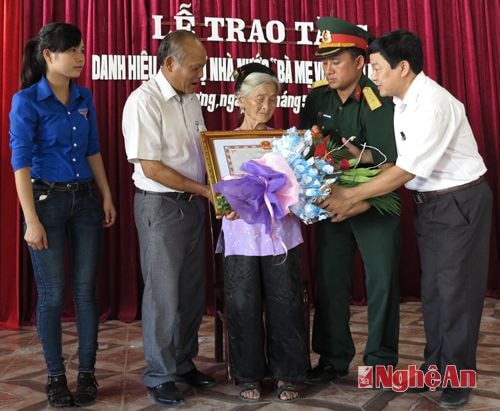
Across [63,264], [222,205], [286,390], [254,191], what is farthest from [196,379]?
[254,191]

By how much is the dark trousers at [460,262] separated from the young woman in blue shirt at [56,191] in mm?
1379

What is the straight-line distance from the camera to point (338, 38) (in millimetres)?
2584

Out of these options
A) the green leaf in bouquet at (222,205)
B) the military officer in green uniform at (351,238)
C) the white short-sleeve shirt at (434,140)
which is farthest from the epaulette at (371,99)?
the green leaf in bouquet at (222,205)

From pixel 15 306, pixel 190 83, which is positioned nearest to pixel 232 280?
pixel 190 83

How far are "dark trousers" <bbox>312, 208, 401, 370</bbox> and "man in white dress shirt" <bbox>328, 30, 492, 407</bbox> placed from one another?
23cm

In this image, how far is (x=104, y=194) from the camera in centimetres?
261

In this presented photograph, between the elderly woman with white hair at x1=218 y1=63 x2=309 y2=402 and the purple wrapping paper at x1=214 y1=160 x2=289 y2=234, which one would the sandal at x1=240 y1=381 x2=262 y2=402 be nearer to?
the elderly woman with white hair at x1=218 y1=63 x2=309 y2=402

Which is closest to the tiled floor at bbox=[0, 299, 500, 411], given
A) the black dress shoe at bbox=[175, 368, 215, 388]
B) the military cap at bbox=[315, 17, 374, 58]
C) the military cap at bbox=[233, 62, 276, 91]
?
the black dress shoe at bbox=[175, 368, 215, 388]

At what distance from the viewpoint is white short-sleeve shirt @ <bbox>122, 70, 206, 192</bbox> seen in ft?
7.63

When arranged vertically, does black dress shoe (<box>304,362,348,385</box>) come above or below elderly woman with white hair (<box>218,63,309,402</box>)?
below

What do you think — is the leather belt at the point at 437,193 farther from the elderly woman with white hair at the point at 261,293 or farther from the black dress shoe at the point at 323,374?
Result: the black dress shoe at the point at 323,374

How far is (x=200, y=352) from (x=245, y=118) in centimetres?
143

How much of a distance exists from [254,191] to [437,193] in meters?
0.74

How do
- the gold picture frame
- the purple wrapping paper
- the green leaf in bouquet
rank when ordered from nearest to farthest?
the purple wrapping paper → the green leaf in bouquet → the gold picture frame
